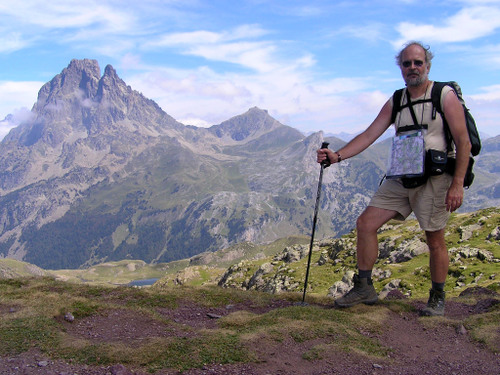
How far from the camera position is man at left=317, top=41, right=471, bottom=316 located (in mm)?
11734

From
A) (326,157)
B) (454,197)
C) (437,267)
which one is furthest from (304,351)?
(326,157)

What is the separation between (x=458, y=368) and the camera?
9.85 meters

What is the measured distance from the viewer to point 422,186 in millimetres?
12523

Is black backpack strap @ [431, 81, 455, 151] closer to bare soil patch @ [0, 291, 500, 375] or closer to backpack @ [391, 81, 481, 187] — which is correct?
backpack @ [391, 81, 481, 187]

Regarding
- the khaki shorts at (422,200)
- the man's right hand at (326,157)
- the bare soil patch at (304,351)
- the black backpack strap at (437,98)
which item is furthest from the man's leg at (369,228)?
the black backpack strap at (437,98)

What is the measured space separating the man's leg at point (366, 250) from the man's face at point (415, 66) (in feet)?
14.0

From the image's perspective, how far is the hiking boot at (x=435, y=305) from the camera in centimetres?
1392

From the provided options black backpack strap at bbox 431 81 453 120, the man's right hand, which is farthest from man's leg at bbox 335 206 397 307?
black backpack strap at bbox 431 81 453 120

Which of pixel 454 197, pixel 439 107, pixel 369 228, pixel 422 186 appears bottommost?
pixel 369 228

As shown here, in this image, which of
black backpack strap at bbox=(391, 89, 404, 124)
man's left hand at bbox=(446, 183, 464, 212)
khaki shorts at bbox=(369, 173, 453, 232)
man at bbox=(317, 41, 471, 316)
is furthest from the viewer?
black backpack strap at bbox=(391, 89, 404, 124)

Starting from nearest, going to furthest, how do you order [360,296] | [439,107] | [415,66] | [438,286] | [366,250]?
A: [439,107] < [415,66] < [366,250] < [438,286] < [360,296]

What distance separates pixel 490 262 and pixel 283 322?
102ft

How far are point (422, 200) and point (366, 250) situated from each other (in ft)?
8.12

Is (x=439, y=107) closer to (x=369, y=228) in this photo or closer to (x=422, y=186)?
(x=422, y=186)
